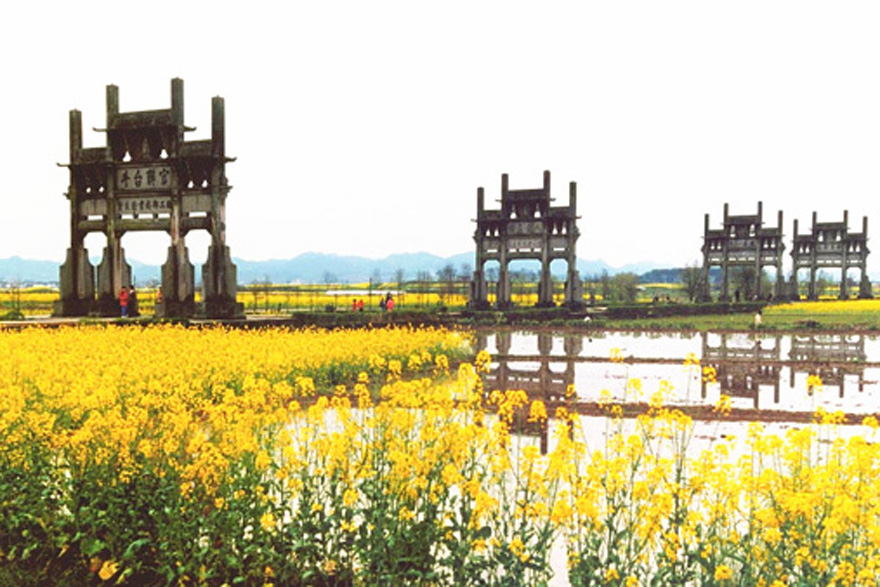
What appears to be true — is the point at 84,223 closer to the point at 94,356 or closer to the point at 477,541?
the point at 94,356

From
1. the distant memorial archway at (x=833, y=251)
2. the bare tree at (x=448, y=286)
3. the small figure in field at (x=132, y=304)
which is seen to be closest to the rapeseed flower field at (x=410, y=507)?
the small figure in field at (x=132, y=304)

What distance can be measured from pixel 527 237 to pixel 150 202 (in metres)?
23.9

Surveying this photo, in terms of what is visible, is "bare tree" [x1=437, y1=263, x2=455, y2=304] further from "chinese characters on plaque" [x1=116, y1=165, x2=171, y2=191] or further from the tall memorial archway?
"chinese characters on plaque" [x1=116, y1=165, x2=171, y2=191]

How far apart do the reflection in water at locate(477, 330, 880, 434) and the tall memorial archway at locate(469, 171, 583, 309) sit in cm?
1375

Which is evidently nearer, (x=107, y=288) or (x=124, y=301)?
(x=124, y=301)

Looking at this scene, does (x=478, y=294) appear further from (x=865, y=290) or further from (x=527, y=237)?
(x=865, y=290)

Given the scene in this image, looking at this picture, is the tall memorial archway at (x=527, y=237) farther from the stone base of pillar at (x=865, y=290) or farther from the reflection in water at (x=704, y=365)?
the stone base of pillar at (x=865, y=290)

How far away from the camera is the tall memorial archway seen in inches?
1843

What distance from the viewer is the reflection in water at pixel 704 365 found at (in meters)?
14.8

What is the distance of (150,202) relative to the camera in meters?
30.5

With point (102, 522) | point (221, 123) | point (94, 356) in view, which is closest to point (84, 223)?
point (221, 123)

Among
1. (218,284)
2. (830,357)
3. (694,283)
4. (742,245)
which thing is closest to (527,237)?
(218,284)

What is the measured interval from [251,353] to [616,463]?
12182 millimetres

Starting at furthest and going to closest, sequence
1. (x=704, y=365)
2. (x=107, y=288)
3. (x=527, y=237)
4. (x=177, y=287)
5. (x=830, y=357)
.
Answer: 1. (x=527, y=237)
2. (x=107, y=288)
3. (x=177, y=287)
4. (x=830, y=357)
5. (x=704, y=365)
